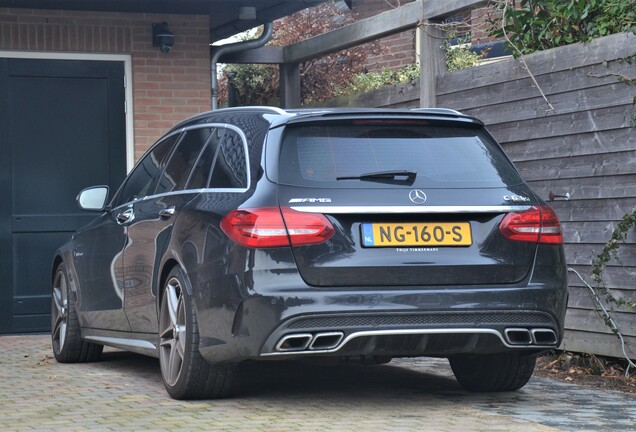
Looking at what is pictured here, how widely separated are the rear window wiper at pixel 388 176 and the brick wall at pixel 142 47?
645 cm

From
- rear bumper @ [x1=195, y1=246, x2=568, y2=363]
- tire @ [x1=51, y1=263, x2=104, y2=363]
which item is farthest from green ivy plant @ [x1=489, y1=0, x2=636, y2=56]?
tire @ [x1=51, y1=263, x2=104, y2=363]

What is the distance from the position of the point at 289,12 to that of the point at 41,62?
2574mm

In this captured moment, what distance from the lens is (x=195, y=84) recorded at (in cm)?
1316

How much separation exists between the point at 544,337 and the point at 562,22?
11.0 feet

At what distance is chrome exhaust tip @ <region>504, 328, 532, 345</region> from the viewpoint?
6586 mm

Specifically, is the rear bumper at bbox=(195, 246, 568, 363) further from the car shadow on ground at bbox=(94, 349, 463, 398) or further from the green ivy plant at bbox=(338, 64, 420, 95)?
the green ivy plant at bbox=(338, 64, 420, 95)

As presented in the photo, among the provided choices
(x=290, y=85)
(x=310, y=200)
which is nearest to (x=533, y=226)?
(x=310, y=200)

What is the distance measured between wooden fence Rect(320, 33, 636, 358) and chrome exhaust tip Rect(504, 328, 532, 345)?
1770 mm

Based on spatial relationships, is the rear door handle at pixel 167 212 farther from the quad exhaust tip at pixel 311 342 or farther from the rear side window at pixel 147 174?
the quad exhaust tip at pixel 311 342

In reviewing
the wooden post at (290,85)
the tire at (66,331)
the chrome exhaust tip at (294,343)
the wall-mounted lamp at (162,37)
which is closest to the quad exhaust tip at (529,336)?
the chrome exhaust tip at (294,343)

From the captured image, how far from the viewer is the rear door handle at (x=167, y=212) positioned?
7.46 m

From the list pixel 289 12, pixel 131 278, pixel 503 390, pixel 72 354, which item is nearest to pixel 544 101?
pixel 503 390

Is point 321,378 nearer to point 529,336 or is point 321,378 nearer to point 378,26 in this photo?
point 529,336

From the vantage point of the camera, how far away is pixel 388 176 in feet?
21.8
